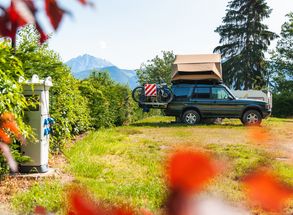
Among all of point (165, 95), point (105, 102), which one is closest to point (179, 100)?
point (165, 95)

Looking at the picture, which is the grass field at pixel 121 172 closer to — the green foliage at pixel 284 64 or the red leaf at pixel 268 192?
the red leaf at pixel 268 192

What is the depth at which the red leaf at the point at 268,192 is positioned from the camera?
40cm

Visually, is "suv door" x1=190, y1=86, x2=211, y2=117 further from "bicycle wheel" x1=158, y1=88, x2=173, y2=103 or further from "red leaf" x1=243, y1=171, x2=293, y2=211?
"red leaf" x1=243, y1=171, x2=293, y2=211

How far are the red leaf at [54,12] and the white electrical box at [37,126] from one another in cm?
465

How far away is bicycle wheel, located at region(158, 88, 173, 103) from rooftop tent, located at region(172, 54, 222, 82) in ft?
1.98

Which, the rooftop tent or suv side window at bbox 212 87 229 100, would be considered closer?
suv side window at bbox 212 87 229 100

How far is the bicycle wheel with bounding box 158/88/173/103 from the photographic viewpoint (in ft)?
46.4

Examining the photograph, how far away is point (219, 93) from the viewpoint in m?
13.8

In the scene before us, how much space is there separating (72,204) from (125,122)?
15.5 meters

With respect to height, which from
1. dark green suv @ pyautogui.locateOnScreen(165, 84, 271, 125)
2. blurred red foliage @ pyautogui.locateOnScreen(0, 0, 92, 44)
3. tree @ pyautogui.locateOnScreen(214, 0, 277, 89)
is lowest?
dark green suv @ pyautogui.locateOnScreen(165, 84, 271, 125)

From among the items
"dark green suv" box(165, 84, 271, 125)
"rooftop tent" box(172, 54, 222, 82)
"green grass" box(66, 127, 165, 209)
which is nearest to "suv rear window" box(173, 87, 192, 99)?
"dark green suv" box(165, 84, 271, 125)

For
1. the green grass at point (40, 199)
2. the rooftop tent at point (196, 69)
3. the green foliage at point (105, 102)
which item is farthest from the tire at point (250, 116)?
the green grass at point (40, 199)

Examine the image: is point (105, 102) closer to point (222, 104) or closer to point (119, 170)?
point (222, 104)

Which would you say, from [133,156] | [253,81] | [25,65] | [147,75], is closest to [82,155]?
[133,156]
